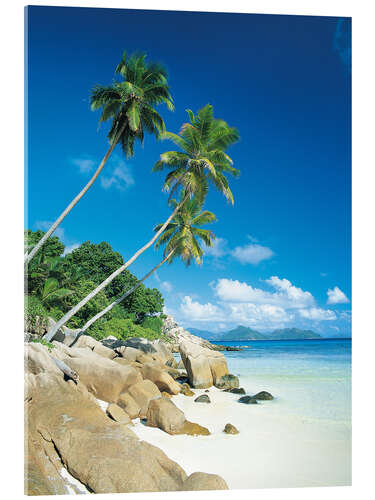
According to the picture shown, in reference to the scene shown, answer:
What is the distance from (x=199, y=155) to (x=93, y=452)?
19.2ft

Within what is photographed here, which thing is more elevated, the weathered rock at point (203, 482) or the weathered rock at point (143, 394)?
the weathered rock at point (143, 394)

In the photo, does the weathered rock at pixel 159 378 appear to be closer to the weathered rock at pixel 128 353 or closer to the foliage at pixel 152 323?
the weathered rock at pixel 128 353

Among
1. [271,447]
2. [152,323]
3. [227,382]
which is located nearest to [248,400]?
[227,382]

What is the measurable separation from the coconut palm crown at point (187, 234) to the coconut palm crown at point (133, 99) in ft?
11.8

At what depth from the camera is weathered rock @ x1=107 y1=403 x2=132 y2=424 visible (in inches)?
182

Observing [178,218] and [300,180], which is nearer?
[300,180]

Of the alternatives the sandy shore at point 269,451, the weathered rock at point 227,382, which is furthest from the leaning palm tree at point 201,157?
the sandy shore at point 269,451

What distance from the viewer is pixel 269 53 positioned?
14.1 feet

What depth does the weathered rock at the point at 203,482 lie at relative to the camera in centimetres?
319

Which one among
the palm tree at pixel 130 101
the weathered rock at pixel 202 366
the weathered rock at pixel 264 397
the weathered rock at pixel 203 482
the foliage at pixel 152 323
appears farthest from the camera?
the foliage at pixel 152 323
